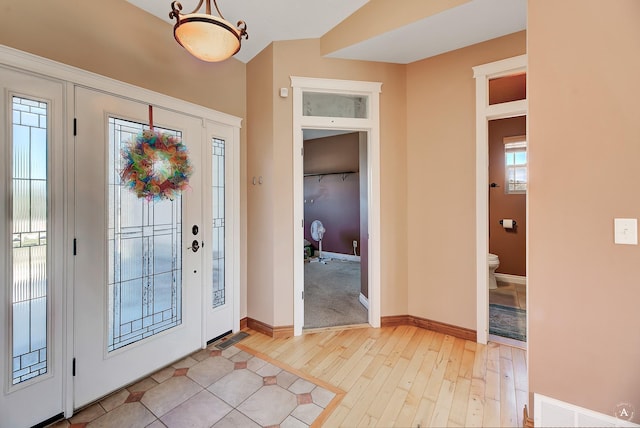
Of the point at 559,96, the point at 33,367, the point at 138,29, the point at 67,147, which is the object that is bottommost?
the point at 33,367

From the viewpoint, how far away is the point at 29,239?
1.56 meters

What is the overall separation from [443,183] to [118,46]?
3.03 metres

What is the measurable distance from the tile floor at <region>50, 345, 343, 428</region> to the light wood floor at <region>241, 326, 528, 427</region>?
158 millimetres

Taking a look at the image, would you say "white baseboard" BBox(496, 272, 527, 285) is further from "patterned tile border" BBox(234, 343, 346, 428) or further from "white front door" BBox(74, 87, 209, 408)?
"white front door" BBox(74, 87, 209, 408)

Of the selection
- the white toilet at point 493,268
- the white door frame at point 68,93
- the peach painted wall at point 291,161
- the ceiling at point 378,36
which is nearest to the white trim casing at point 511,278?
the white toilet at point 493,268

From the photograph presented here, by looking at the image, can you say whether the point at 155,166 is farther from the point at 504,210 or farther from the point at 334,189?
the point at 504,210

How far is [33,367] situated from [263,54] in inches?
121

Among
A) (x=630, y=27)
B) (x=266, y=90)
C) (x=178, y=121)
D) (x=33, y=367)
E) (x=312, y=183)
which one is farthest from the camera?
(x=312, y=183)

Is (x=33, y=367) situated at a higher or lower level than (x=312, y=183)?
lower

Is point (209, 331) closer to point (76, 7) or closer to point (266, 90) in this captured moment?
point (266, 90)

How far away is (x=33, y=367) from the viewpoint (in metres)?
1.58

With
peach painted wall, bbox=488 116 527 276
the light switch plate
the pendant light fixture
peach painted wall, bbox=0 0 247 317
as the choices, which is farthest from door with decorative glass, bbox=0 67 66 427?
peach painted wall, bbox=488 116 527 276

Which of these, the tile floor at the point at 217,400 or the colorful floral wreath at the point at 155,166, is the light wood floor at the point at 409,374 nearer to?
the tile floor at the point at 217,400

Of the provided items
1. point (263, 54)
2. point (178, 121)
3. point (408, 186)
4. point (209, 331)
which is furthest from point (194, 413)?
point (263, 54)
